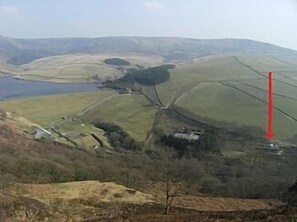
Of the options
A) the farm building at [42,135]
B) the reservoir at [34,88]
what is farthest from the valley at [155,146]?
the reservoir at [34,88]

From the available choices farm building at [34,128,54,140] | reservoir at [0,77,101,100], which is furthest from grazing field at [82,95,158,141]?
reservoir at [0,77,101,100]

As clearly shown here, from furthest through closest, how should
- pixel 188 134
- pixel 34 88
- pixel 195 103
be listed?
pixel 34 88 < pixel 195 103 < pixel 188 134

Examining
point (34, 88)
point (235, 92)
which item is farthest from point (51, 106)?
point (34, 88)

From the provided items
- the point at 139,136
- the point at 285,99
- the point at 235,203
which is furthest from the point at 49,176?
the point at 285,99

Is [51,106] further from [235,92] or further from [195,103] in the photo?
[235,92]

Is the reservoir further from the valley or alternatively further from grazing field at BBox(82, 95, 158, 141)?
grazing field at BBox(82, 95, 158, 141)
